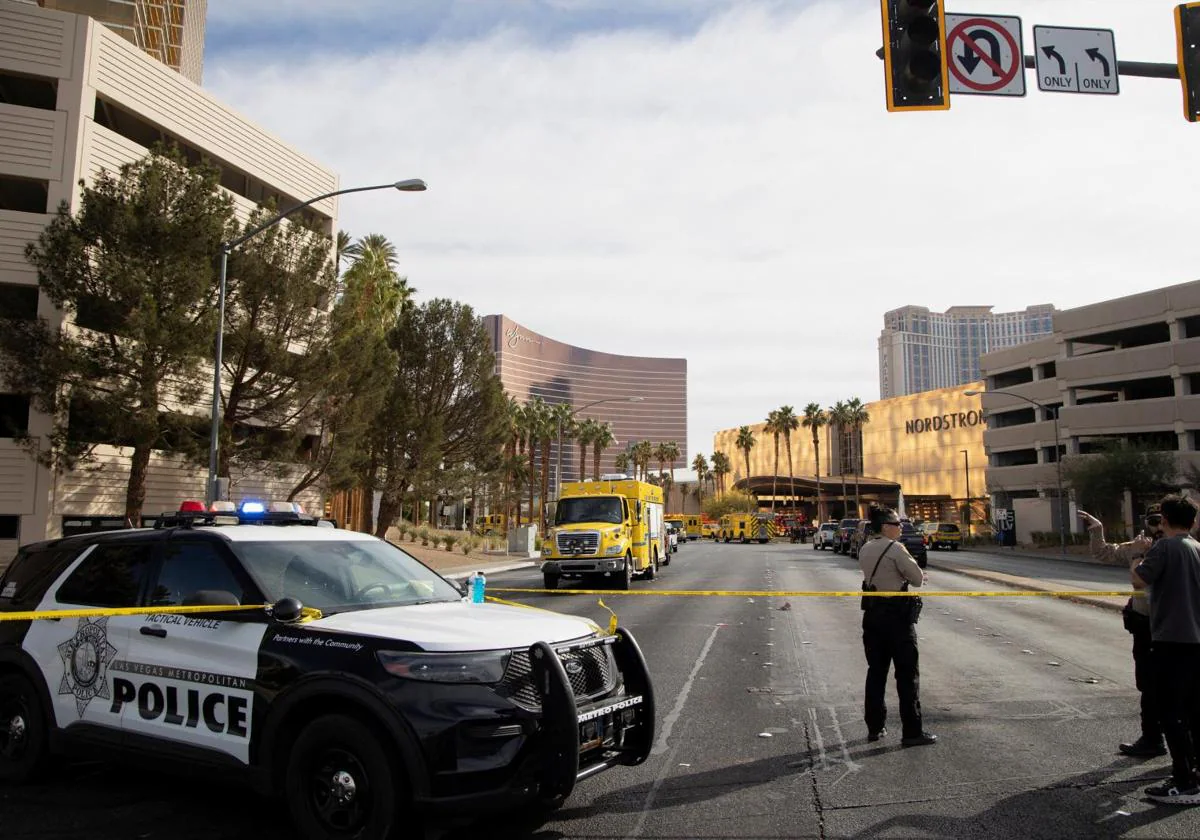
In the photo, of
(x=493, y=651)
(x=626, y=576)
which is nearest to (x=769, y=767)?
(x=493, y=651)

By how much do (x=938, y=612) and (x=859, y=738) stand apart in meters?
11.3

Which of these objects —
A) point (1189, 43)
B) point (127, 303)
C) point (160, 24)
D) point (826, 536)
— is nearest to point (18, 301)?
point (127, 303)

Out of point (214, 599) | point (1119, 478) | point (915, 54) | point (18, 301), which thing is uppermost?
point (18, 301)

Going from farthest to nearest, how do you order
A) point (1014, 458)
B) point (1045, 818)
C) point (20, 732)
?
point (1014, 458) < point (20, 732) < point (1045, 818)

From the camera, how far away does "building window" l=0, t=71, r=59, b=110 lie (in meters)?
31.6

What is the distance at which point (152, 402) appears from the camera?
25578 millimetres

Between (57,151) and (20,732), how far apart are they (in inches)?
1182

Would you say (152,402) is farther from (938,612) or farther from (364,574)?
(364,574)

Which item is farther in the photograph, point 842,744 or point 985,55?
point 985,55

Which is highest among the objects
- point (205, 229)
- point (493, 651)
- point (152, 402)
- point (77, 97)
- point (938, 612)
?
point (77, 97)

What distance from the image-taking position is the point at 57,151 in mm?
29953

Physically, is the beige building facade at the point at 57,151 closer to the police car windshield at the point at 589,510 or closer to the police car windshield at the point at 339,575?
the police car windshield at the point at 589,510

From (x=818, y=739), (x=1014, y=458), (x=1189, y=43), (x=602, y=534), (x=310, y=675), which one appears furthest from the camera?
(x=1014, y=458)

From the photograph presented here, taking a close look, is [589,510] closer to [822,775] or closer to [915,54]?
[915,54]
